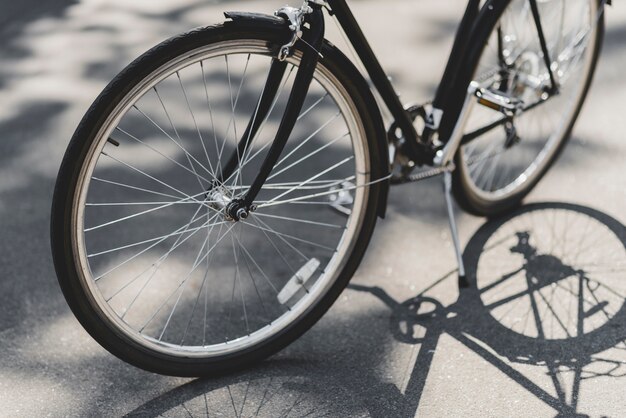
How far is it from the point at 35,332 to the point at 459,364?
4.07 feet

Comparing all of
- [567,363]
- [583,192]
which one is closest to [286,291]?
[567,363]

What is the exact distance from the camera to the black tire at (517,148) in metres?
3.08

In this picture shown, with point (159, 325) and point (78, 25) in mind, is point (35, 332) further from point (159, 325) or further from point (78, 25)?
point (78, 25)

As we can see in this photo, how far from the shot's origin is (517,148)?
366 cm

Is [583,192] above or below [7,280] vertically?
above

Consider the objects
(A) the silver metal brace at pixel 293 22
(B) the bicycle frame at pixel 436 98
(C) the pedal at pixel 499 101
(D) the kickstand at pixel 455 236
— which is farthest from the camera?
(D) the kickstand at pixel 455 236

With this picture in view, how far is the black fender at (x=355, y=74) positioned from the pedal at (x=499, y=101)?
45cm

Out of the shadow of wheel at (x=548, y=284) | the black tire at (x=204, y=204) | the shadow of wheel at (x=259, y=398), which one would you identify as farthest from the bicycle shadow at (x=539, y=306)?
the black tire at (x=204, y=204)

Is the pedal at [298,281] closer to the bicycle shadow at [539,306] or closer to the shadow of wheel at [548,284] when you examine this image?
the bicycle shadow at [539,306]

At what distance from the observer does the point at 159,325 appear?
111 inches

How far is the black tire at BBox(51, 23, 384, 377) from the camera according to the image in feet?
7.03

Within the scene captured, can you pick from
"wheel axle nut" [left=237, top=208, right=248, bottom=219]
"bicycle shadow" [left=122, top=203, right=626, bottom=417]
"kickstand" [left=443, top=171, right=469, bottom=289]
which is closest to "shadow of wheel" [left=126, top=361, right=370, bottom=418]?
"bicycle shadow" [left=122, top=203, right=626, bottom=417]

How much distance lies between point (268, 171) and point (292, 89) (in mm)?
219

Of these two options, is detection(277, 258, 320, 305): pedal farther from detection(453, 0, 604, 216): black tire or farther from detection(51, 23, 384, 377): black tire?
detection(453, 0, 604, 216): black tire
